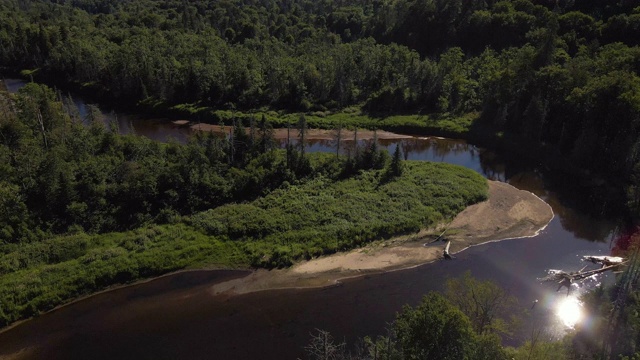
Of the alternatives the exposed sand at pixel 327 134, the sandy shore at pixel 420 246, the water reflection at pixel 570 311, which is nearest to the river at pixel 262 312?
the water reflection at pixel 570 311

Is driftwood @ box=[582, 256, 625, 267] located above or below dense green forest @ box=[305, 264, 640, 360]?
below

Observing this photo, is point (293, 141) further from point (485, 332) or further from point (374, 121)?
point (485, 332)

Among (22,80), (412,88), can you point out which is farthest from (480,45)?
(22,80)

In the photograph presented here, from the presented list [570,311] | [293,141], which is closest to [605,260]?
[570,311]

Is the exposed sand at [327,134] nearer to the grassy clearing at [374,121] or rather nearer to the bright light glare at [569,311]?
the grassy clearing at [374,121]

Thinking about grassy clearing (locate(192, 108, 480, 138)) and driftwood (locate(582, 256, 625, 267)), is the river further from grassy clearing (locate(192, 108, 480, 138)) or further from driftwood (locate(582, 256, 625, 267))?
grassy clearing (locate(192, 108, 480, 138))

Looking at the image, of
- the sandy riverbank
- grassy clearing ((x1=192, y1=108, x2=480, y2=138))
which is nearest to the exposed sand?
the sandy riverbank
